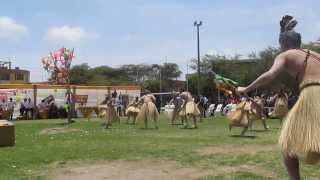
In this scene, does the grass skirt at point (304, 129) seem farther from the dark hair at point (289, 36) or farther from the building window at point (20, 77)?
the building window at point (20, 77)

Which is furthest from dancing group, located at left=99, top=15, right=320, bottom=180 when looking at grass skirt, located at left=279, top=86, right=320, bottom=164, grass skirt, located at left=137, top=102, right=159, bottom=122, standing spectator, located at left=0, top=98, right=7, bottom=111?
standing spectator, located at left=0, top=98, right=7, bottom=111

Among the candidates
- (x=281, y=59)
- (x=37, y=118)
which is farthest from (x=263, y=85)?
(x=37, y=118)

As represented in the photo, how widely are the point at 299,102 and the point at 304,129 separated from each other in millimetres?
359

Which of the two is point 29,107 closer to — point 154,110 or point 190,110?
point 154,110

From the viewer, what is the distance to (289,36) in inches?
282

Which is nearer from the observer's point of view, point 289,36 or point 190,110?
point 289,36

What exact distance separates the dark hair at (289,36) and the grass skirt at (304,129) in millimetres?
610

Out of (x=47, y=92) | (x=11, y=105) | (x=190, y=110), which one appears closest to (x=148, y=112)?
(x=190, y=110)

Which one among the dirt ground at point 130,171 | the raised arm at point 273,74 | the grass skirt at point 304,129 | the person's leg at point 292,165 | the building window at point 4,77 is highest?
the building window at point 4,77

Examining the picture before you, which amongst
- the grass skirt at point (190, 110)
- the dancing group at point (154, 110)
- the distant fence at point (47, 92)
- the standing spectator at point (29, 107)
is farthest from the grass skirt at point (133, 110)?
the standing spectator at point (29, 107)

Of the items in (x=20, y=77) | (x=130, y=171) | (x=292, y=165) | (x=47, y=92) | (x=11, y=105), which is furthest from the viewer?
(x=20, y=77)

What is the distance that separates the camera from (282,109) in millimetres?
21234

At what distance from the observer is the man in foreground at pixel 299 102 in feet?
21.2

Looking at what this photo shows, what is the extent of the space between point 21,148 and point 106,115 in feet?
38.0
